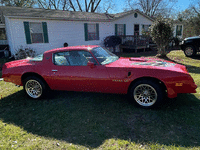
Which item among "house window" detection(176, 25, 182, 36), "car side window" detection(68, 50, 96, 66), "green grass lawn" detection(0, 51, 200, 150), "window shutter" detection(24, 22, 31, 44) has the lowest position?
"green grass lawn" detection(0, 51, 200, 150)

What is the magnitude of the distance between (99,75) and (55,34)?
32.5 ft

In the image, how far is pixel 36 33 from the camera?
12.2 m

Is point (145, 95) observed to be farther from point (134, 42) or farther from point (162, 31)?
point (134, 42)

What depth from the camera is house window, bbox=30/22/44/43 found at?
1218cm

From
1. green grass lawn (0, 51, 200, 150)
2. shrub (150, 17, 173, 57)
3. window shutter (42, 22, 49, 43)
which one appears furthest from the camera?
window shutter (42, 22, 49, 43)

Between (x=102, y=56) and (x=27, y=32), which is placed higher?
(x=27, y=32)

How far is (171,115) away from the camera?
3518 millimetres

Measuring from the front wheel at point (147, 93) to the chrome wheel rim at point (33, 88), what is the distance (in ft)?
8.81

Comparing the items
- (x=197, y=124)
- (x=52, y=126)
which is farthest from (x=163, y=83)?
(x=52, y=126)

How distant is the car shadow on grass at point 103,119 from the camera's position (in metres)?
2.89

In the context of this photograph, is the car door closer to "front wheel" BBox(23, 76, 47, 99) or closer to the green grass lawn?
"front wheel" BBox(23, 76, 47, 99)

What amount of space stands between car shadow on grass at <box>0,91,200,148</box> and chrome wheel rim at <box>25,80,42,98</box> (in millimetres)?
207

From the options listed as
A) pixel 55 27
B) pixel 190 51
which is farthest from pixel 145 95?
pixel 55 27

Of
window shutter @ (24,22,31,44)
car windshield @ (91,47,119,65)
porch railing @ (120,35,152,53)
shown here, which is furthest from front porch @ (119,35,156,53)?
car windshield @ (91,47,119,65)
